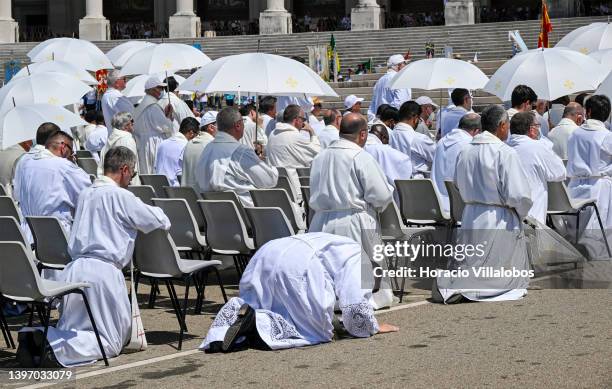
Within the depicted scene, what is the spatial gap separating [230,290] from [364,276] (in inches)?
127

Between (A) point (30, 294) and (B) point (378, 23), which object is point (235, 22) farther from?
(A) point (30, 294)

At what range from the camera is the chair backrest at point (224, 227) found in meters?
12.6

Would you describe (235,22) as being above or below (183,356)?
above

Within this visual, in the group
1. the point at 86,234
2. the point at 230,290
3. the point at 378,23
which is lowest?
the point at 230,290

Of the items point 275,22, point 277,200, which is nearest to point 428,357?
point 277,200

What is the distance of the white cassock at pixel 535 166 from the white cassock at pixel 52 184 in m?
4.36

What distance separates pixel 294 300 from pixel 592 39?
40.3ft

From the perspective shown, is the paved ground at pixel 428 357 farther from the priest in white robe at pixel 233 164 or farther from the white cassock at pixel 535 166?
the priest in white robe at pixel 233 164

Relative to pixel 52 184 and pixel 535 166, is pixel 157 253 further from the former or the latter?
pixel 535 166

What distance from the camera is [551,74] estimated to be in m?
16.5

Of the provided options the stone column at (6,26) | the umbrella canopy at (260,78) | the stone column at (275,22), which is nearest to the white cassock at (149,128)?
the umbrella canopy at (260,78)

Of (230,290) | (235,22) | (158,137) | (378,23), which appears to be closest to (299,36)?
(378,23)

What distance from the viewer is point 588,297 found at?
38.9 feet

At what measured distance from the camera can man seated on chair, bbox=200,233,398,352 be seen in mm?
10148
